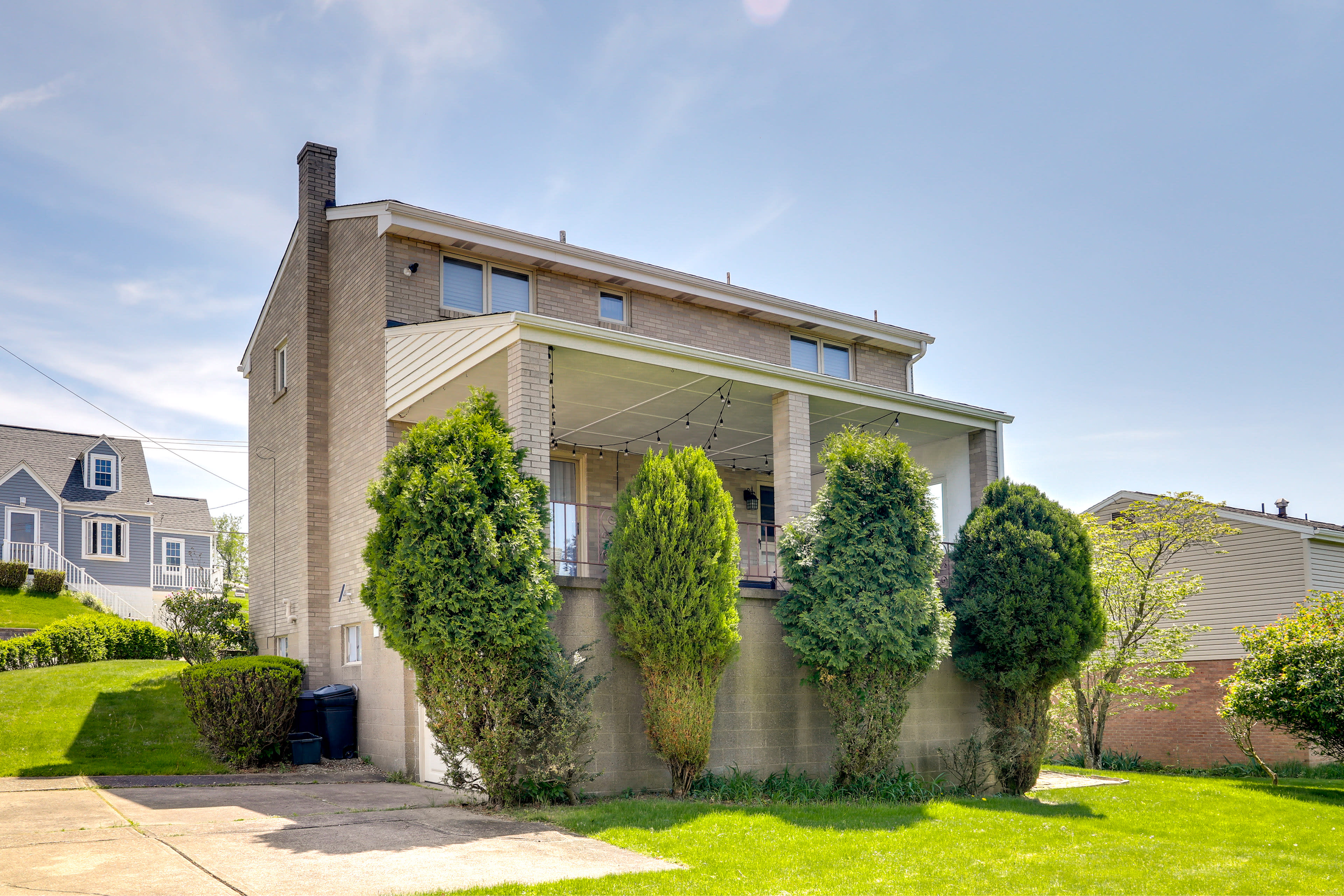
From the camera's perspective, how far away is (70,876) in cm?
596

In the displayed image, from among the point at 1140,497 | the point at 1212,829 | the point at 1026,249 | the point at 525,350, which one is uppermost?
the point at 1026,249

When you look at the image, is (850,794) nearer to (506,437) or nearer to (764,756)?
(764,756)

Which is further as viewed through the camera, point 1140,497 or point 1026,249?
point 1140,497

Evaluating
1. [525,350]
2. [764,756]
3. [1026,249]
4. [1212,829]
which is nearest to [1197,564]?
[1026,249]

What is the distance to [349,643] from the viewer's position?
14.2 meters

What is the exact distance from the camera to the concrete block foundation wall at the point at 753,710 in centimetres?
990

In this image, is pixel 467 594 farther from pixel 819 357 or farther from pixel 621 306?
pixel 819 357

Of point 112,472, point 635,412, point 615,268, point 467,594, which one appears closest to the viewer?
point 467,594

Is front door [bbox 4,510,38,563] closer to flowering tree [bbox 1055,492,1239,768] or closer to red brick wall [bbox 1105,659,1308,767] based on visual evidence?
flowering tree [bbox 1055,492,1239,768]

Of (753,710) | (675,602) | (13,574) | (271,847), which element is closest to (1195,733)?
(753,710)

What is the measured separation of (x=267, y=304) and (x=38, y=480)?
20.7m

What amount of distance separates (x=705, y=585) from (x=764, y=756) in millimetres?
2467

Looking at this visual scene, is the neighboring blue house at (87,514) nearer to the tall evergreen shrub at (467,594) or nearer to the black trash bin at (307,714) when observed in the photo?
the black trash bin at (307,714)

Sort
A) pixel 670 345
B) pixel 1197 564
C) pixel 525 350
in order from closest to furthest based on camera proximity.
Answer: pixel 525 350
pixel 670 345
pixel 1197 564
